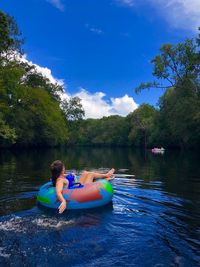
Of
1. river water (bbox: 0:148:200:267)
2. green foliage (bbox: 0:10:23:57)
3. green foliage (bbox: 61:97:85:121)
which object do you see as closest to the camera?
river water (bbox: 0:148:200:267)

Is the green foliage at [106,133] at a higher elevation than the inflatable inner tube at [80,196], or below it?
higher

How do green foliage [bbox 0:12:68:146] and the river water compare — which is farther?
green foliage [bbox 0:12:68:146]

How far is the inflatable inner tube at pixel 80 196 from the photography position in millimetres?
7039

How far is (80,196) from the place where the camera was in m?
7.08

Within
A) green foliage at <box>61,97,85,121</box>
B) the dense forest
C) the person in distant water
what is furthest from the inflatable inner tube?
green foliage at <box>61,97,85,121</box>

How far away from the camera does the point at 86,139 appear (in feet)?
393

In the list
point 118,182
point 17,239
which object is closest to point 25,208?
point 17,239

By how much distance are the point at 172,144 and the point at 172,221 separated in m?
55.2

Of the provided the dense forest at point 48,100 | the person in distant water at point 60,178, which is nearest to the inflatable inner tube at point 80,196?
the person in distant water at point 60,178

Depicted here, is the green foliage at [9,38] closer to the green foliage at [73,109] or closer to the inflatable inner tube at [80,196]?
the inflatable inner tube at [80,196]

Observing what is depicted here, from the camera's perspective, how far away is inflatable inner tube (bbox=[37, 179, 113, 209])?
7.04 m

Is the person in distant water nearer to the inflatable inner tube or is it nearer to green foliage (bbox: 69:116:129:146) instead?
the inflatable inner tube

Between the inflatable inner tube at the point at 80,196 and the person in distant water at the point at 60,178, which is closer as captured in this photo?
the person in distant water at the point at 60,178

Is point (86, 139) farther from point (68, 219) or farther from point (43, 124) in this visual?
point (68, 219)
